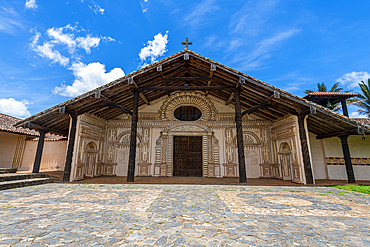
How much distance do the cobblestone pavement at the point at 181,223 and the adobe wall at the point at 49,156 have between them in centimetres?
1185

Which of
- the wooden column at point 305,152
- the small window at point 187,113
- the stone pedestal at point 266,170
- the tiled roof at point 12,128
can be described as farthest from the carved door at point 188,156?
the tiled roof at point 12,128

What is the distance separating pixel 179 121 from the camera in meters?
11.3

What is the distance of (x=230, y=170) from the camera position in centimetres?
1055

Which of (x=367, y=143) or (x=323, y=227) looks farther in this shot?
(x=367, y=143)

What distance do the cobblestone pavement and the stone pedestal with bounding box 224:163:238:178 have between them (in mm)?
6203

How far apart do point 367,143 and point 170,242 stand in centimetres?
1354

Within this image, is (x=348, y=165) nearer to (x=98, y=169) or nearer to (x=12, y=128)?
(x=98, y=169)

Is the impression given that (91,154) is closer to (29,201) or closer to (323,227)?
(29,201)

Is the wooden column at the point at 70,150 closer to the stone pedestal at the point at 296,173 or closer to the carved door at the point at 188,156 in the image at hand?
the carved door at the point at 188,156

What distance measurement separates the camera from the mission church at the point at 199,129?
7949 mm

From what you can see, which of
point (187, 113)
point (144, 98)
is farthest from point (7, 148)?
point (187, 113)

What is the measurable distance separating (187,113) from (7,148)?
483 inches

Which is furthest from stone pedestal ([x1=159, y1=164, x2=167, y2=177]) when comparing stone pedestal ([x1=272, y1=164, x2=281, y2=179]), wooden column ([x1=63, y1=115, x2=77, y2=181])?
stone pedestal ([x1=272, y1=164, x2=281, y2=179])

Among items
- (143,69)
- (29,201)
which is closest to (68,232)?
(29,201)
